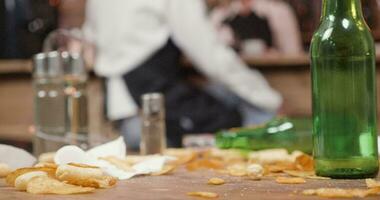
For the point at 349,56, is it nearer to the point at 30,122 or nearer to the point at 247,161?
the point at 247,161

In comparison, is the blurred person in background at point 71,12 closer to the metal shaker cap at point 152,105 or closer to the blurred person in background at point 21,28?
the blurred person in background at point 21,28

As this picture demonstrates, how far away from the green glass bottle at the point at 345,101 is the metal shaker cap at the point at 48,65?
0.77 m

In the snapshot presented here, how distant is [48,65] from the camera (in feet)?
5.28

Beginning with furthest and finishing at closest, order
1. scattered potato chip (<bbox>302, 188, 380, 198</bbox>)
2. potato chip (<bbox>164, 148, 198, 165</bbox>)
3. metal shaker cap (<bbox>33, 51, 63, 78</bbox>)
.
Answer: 1. metal shaker cap (<bbox>33, 51, 63, 78</bbox>)
2. potato chip (<bbox>164, 148, 198, 165</bbox>)
3. scattered potato chip (<bbox>302, 188, 380, 198</bbox>)

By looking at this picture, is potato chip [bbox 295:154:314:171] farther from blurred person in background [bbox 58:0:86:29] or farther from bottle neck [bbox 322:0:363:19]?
blurred person in background [bbox 58:0:86:29]

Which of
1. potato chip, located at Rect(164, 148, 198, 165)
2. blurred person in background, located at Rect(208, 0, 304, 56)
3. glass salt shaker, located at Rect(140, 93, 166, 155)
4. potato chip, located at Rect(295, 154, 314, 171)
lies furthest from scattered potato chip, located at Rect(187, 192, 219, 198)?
blurred person in background, located at Rect(208, 0, 304, 56)

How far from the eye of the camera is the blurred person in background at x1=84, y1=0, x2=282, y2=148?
299cm

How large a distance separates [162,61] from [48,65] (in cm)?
143

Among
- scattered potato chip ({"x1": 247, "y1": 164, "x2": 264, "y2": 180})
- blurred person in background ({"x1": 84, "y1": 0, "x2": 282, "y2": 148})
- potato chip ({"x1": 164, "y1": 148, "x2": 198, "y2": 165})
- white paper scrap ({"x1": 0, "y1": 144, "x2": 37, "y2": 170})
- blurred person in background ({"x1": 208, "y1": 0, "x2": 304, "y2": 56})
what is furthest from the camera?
blurred person in background ({"x1": 208, "y1": 0, "x2": 304, "y2": 56})

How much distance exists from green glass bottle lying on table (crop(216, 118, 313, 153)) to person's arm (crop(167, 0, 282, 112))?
5.73ft

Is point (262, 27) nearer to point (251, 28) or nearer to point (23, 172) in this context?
point (251, 28)

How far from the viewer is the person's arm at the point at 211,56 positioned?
3029 mm

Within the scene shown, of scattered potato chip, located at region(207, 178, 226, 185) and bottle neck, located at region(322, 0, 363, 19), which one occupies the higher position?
bottle neck, located at region(322, 0, 363, 19)

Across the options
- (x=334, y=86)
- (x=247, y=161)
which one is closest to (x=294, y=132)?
(x=247, y=161)
